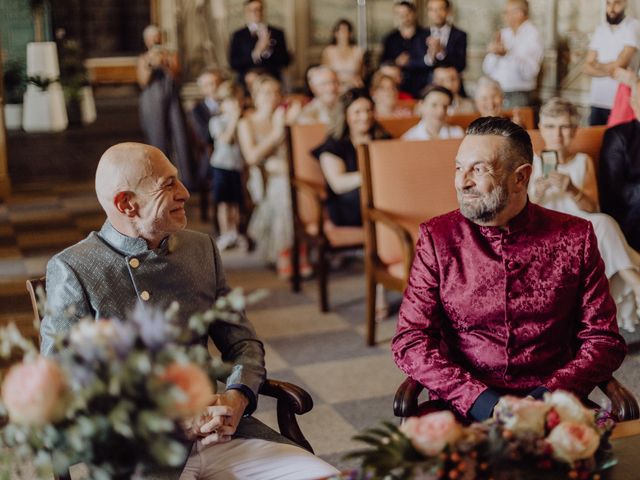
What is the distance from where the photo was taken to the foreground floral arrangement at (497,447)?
1.47m

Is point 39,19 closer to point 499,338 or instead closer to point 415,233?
point 415,233

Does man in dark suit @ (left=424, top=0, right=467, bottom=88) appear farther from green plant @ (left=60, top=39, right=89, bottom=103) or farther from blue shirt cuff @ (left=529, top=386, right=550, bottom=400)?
blue shirt cuff @ (left=529, top=386, right=550, bottom=400)

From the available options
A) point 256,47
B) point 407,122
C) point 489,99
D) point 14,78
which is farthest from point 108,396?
point 14,78

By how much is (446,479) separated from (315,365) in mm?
2877

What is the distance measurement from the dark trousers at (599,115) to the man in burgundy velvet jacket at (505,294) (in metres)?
4.36

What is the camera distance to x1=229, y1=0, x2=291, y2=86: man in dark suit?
30.4 ft

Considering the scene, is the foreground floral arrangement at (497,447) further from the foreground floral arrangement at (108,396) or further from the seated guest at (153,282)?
the seated guest at (153,282)

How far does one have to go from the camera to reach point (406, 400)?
2346 mm

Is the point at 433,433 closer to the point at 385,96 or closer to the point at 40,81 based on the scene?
the point at 385,96

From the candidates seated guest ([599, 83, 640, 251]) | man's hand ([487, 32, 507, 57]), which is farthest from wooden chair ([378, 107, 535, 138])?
man's hand ([487, 32, 507, 57])

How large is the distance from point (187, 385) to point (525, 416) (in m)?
0.57

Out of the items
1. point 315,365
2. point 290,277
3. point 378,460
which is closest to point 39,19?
point 290,277

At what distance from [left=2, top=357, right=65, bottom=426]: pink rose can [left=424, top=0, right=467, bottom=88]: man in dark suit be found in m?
7.14

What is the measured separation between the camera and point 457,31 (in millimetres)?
8102
